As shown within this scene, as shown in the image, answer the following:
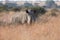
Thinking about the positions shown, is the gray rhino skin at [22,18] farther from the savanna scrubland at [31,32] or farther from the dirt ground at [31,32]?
the dirt ground at [31,32]

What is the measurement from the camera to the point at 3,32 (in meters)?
11.1

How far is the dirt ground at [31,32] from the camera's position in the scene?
10333 mm

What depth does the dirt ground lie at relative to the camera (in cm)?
1033

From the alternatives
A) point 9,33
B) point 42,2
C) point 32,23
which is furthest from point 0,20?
point 42,2

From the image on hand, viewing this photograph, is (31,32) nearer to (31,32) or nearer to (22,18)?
(31,32)

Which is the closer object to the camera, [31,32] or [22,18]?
[31,32]

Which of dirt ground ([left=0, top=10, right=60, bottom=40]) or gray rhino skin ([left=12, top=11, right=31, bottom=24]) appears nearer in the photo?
dirt ground ([left=0, top=10, right=60, bottom=40])

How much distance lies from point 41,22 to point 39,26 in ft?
3.99

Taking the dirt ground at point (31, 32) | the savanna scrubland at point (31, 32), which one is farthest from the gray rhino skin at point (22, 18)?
the dirt ground at point (31, 32)

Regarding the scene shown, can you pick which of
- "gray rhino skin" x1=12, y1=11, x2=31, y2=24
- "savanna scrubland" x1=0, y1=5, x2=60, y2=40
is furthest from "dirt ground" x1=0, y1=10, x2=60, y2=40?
"gray rhino skin" x1=12, y1=11, x2=31, y2=24

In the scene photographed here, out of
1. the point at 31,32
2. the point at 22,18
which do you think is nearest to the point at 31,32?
the point at 31,32

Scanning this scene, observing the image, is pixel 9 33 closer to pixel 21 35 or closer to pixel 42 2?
pixel 21 35

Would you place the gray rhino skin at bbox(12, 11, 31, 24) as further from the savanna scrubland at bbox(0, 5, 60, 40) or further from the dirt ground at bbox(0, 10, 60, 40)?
the dirt ground at bbox(0, 10, 60, 40)

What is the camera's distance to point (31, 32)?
36.7 ft
